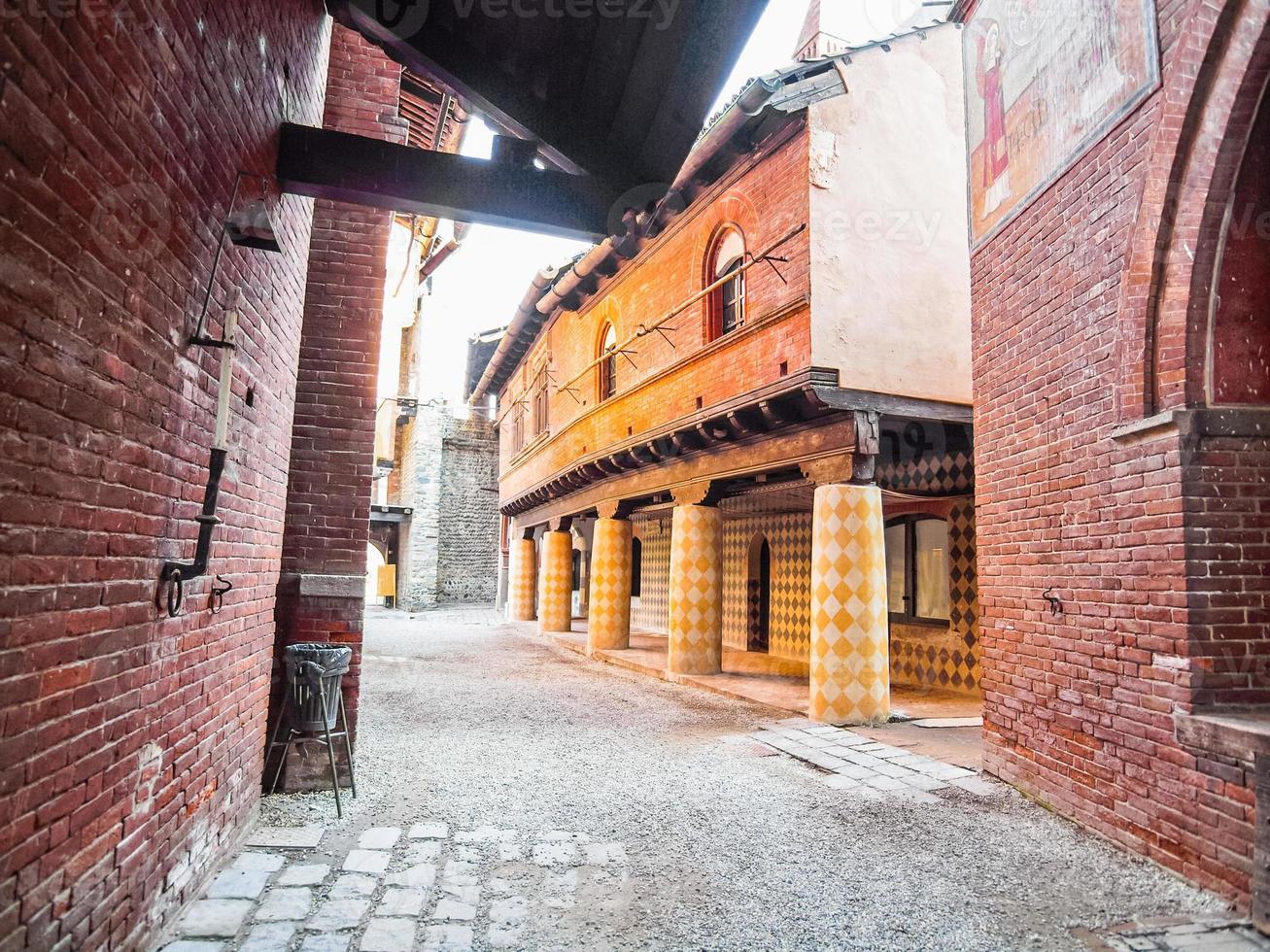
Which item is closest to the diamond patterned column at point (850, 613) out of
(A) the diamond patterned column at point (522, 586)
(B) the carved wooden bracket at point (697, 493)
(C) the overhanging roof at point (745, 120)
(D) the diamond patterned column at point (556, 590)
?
(B) the carved wooden bracket at point (697, 493)

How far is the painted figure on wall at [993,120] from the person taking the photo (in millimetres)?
5566

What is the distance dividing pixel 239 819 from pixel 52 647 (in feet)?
7.74

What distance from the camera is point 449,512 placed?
26.4 metres

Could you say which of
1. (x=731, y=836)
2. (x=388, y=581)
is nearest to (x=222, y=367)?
(x=731, y=836)

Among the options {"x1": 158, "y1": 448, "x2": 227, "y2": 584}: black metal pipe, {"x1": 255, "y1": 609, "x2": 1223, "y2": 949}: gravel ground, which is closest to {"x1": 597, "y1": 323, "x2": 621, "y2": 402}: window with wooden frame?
{"x1": 255, "y1": 609, "x2": 1223, "y2": 949}: gravel ground

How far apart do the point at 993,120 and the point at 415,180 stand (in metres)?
4.28

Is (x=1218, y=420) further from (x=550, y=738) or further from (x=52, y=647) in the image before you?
(x=550, y=738)

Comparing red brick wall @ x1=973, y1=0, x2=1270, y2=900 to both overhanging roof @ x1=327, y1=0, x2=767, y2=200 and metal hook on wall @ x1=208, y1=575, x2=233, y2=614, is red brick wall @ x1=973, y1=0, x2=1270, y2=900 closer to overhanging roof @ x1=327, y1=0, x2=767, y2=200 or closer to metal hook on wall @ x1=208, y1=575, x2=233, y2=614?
overhanging roof @ x1=327, y1=0, x2=767, y2=200

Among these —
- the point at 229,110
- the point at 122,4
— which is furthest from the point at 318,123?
the point at 122,4

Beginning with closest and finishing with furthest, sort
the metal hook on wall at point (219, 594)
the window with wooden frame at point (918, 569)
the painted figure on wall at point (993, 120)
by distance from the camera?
the metal hook on wall at point (219, 594)
the painted figure on wall at point (993, 120)
the window with wooden frame at point (918, 569)

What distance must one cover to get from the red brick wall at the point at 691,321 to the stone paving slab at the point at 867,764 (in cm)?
356

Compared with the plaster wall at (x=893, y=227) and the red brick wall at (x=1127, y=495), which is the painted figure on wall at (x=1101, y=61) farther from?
the plaster wall at (x=893, y=227)

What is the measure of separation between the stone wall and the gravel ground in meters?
18.3

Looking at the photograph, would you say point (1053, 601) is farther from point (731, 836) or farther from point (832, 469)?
point (832, 469)
